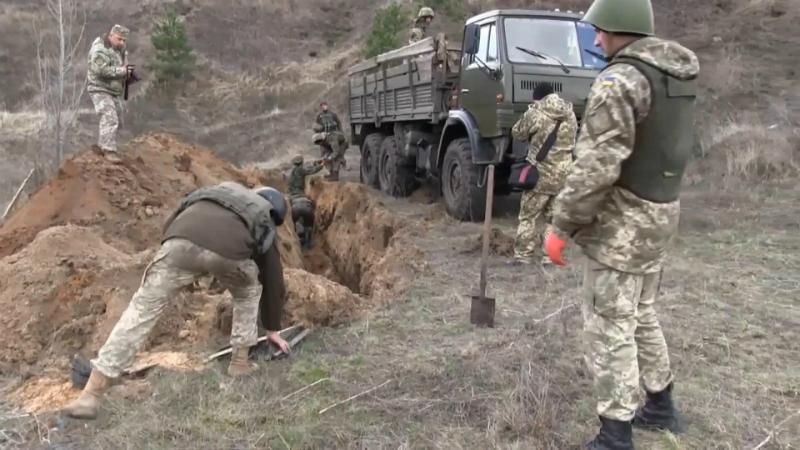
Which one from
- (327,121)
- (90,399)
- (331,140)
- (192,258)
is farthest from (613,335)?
(327,121)

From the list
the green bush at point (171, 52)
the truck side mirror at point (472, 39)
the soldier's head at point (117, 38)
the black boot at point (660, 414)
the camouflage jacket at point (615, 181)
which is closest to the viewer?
the camouflage jacket at point (615, 181)

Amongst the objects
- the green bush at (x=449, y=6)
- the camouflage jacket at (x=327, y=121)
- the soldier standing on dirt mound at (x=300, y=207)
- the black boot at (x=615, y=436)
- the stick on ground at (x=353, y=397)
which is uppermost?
the green bush at (x=449, y=6)

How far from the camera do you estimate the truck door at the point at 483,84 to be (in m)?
9.09

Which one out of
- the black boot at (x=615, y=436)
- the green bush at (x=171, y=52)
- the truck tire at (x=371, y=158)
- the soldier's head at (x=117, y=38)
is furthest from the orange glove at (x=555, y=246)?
the green bush at (x=171, y=52)

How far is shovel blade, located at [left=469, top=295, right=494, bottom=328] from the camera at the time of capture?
18.4 ft

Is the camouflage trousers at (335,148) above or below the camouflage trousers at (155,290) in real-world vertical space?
below

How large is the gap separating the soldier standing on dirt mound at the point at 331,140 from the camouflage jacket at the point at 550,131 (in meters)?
7.99

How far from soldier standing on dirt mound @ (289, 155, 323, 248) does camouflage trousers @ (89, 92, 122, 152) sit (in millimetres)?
2611

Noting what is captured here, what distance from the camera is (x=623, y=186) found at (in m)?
3.43

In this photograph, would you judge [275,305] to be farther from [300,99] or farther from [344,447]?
[300,99]

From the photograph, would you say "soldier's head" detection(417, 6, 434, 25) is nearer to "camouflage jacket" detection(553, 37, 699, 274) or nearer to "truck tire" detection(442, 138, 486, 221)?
"truck tire" detection(442, 138, 486, 221)

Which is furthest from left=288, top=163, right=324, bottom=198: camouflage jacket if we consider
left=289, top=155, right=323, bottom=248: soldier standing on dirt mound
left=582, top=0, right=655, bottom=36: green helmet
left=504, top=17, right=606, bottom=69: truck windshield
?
left=582, top=0, right=655, bottom=36: green helmet

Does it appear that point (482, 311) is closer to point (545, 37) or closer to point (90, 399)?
point (90, 399)

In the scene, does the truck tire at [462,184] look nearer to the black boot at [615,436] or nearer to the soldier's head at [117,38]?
the soldier's head at [117,38]
